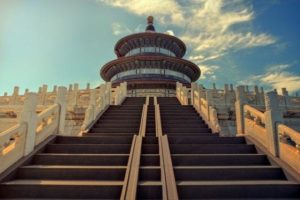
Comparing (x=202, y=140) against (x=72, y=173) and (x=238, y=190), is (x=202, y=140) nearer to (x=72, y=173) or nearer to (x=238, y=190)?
(x=238, y=190)

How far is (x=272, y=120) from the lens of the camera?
19.0ft

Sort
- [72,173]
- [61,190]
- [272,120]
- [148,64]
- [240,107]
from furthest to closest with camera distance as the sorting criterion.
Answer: [148,64]
[240,107]
[272,120]
[72,173]
[61,190]

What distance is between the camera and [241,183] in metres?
4.46

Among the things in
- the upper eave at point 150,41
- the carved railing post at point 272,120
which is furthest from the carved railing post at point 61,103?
the upper eave at point 150,41

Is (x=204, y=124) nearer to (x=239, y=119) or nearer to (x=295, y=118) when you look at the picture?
(x=239, y=119)

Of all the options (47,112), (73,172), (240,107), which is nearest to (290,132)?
(240,107)

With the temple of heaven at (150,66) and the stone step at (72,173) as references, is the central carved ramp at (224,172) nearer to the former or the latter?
the stone step at (72,173)

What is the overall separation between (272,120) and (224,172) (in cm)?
199

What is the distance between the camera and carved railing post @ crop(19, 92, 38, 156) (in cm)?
567

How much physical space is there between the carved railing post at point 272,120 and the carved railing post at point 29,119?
5.94m

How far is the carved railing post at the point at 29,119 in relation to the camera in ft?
18.6

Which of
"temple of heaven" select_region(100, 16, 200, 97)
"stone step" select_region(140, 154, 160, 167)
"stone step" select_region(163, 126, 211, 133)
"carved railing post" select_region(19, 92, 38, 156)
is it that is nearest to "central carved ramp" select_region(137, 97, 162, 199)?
"stone step" select_region(140, 154, 160, 167)

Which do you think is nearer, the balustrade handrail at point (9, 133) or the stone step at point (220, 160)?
the balustrade handrail at point (9, 133)

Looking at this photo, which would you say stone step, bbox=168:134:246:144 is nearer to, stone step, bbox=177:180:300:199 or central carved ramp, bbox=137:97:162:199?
central carved ramp, bbox=137:97:162:199
